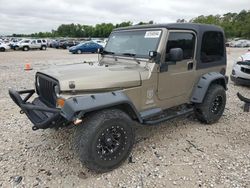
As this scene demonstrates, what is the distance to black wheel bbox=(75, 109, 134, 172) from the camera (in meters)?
3.23

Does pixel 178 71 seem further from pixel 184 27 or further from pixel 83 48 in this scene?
pixel 83 48

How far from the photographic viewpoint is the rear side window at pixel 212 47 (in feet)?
16.0

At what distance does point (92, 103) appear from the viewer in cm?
316

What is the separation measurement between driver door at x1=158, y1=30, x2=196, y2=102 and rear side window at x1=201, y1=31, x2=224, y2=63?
34 cm

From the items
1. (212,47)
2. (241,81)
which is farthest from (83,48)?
(212,47)

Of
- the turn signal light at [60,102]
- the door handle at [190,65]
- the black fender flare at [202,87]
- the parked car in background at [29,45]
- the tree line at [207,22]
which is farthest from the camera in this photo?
the tree line at [207,22]

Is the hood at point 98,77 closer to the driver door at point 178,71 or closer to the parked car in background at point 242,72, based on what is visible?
the driver door at point 178,71

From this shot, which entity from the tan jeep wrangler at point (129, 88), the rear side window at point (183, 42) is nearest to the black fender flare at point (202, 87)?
the tan jeep wrangler at point (129, 88)

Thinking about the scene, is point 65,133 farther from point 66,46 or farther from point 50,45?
point 50,45

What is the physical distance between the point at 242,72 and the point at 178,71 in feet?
16.1

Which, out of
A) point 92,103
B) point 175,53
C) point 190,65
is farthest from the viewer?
point 190,65

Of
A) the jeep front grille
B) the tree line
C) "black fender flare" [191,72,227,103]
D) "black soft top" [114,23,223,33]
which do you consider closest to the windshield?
"black soft top" [114,23,223,33]

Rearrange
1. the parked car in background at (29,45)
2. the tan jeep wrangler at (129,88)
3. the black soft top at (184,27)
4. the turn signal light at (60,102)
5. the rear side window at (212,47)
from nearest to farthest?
the turn signal light at (60,102)
the tan jeep wrangler at (129,88)
the black soft top at (184,27)
the rear side window at (212,47)
the parked car in background at (29,45)

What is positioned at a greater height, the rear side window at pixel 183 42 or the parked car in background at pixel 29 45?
the rear side window at pixel 183 42
